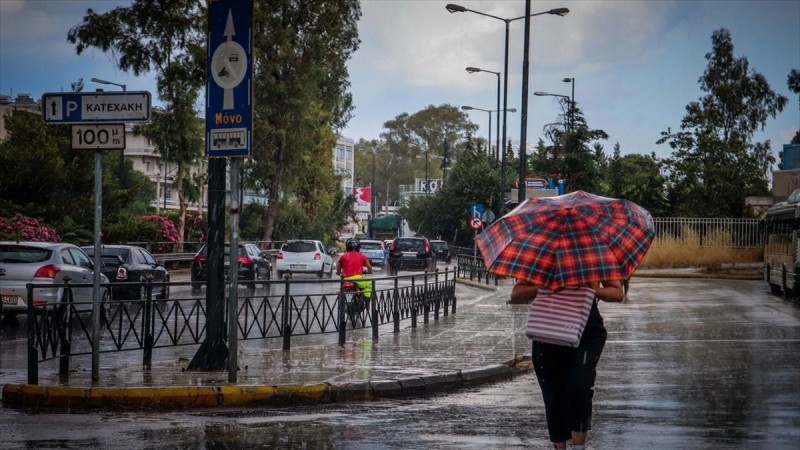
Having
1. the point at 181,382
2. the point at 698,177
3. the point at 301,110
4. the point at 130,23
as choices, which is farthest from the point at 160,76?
the point at 181,382

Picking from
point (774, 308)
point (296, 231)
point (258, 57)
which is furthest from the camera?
point (296, 231)

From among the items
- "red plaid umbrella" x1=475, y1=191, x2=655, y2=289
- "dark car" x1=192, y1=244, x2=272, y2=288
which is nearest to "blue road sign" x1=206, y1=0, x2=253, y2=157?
"red plaid umbrella" x1=475, y1=191, x2=655, y2=289

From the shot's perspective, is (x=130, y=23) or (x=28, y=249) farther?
(x=130, y=23)

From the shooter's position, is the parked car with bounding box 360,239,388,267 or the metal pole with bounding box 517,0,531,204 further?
the parked car with bounding box 360,239,388,267

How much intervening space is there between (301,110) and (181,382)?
4548 centimetres

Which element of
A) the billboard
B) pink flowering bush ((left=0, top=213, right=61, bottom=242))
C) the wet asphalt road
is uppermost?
the billboard

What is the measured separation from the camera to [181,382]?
478 inches

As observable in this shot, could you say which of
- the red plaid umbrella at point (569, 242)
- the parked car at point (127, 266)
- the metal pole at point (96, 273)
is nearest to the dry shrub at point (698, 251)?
the parked car at point (127, 266)

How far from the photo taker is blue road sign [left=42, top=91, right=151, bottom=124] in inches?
464

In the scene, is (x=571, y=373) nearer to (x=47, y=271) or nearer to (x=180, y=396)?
(x=180, y=396)

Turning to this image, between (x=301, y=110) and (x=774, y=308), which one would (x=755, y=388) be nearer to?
(x=774, y=308)

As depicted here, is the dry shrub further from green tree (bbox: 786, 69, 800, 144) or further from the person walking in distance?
the person walking in distance

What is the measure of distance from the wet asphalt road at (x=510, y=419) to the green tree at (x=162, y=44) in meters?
39.0

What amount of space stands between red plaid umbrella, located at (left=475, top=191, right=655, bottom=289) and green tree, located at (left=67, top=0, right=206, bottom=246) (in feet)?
147
